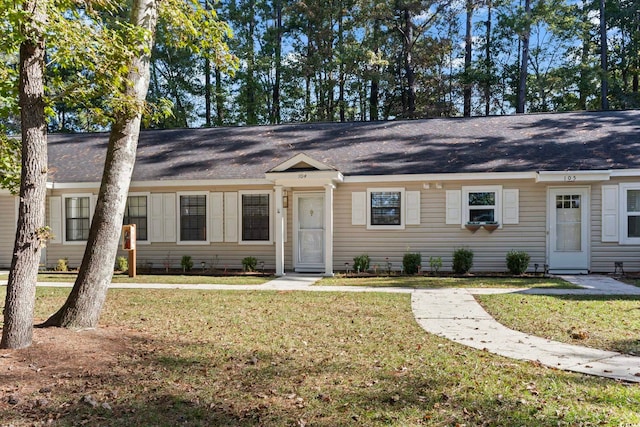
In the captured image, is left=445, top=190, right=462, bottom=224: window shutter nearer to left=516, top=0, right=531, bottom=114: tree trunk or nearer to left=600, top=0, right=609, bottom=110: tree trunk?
left=516, top=0, right=531, bottom=114: tree trunk

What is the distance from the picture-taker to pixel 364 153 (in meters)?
14.7

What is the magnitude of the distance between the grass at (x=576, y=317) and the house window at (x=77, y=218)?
11.2 m

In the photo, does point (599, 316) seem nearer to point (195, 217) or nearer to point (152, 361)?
point (152, 361)

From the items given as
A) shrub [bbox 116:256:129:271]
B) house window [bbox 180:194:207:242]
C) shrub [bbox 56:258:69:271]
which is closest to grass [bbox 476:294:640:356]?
house window [bbox 180:194:207:242]

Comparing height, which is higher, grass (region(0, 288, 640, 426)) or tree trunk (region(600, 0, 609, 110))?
tree trunk (region(600, 0, 609, 110))

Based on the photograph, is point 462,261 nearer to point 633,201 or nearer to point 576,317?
point 633,201

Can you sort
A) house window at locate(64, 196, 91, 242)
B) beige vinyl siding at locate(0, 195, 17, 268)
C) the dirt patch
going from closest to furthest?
the dirt patch → house window at locate(64, 196, 91, 242) → beige vinyl siding at locate(0, 195, 17, 268)

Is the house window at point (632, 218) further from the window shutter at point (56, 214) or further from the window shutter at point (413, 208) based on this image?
the window shutter at point (56, 214)

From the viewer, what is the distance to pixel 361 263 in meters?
13.3

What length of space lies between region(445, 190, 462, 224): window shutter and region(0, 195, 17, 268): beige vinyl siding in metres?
12.3

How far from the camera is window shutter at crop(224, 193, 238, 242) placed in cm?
1412

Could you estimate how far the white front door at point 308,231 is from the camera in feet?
45.1

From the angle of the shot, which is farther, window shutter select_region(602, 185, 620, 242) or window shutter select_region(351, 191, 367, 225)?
window shutter select_region(351, 191, 367, 225)

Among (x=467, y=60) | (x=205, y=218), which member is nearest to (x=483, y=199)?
(x=205, y=218)
